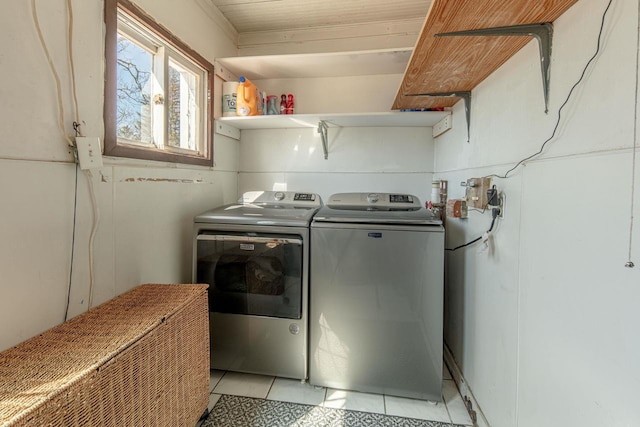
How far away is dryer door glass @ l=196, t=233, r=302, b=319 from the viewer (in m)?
1.65

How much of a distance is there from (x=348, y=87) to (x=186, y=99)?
1.19 m

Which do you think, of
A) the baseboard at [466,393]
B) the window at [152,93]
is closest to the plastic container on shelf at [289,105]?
the window at [152,93]

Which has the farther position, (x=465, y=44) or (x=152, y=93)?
(x=152, y=93)

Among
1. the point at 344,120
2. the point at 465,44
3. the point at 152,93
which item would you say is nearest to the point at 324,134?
the point at 344,120

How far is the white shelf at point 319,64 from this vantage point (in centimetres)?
195

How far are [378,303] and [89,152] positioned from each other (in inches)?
57.5

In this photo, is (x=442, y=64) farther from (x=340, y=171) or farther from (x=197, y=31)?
(x=197, y=31)

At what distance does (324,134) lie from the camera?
2271 millimetres

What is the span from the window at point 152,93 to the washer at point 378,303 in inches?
38.6

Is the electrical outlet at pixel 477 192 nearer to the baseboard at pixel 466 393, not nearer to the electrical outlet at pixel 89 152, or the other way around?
the baseboard at pixel 466 393

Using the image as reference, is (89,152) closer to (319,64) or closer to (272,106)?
(272,106)

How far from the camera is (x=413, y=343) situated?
1565mm

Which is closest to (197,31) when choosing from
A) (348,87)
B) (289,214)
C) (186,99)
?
(186,99)

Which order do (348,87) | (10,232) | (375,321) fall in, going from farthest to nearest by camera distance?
(348,87), (375,321), (10,232)
